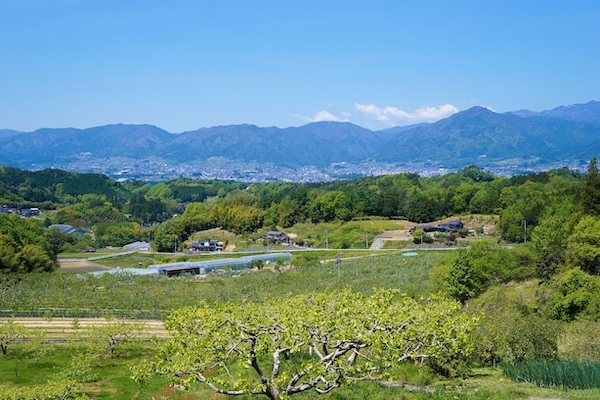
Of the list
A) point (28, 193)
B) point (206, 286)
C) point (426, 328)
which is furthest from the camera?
point (28, 193)

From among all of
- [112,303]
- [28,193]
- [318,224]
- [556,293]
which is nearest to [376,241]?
[318,224]

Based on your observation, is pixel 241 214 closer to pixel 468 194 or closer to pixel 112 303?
pixel 468 194

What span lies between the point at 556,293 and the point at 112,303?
25.8m

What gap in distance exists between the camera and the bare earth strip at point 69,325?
29.3 metres

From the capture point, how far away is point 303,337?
36.1ft

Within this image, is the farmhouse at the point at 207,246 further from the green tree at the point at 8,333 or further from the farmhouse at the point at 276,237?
the green tree at the point at 8,333

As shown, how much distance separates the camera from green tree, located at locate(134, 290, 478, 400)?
10859 mm

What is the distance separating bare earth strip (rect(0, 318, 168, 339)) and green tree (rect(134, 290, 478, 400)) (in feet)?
54.7

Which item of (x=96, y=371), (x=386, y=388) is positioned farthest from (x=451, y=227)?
(x=386, y=388)

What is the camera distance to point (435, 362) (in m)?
15.2

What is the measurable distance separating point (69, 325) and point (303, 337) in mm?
25115

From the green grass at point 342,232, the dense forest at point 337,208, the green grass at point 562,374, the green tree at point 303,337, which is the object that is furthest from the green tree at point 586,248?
the green grass at point 342,232

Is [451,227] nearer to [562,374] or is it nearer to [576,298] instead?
[576,298]

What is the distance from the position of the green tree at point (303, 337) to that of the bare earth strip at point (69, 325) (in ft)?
54.7
